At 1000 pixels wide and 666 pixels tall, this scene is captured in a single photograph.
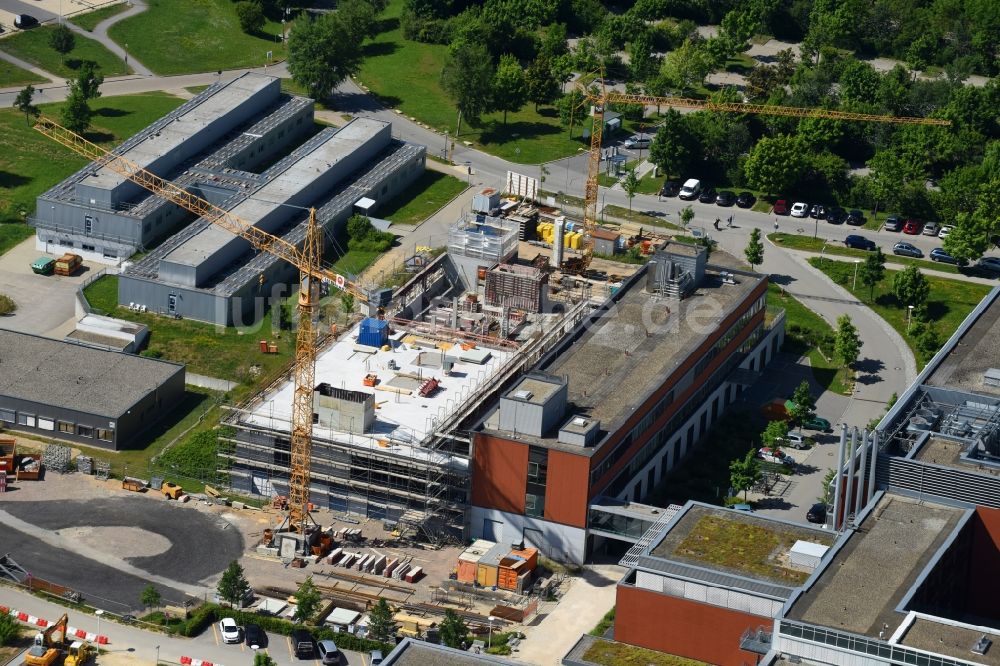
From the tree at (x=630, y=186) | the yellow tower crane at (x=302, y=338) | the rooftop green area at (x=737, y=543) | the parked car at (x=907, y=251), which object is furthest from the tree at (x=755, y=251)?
the rooftop green area at (x=737, y=543)

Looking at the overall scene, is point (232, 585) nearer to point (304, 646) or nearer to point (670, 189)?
point (304, 646)

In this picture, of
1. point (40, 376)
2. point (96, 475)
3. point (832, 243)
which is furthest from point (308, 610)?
point (832, 243)

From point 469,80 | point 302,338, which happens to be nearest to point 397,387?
point 302,338

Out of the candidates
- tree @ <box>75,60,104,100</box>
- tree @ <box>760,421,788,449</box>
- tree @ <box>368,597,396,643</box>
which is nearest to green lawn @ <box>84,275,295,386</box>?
tree @ <box>368,597,396,643</box>

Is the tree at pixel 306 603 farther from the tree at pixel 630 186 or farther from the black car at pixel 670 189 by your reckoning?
the black car at pixel 670 189

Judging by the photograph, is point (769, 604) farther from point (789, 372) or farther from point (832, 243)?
point (832, 243)

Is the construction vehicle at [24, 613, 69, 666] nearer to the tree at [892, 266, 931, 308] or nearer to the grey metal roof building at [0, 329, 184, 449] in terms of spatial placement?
the grey metal roof building at [0, 329, 184, 449]
